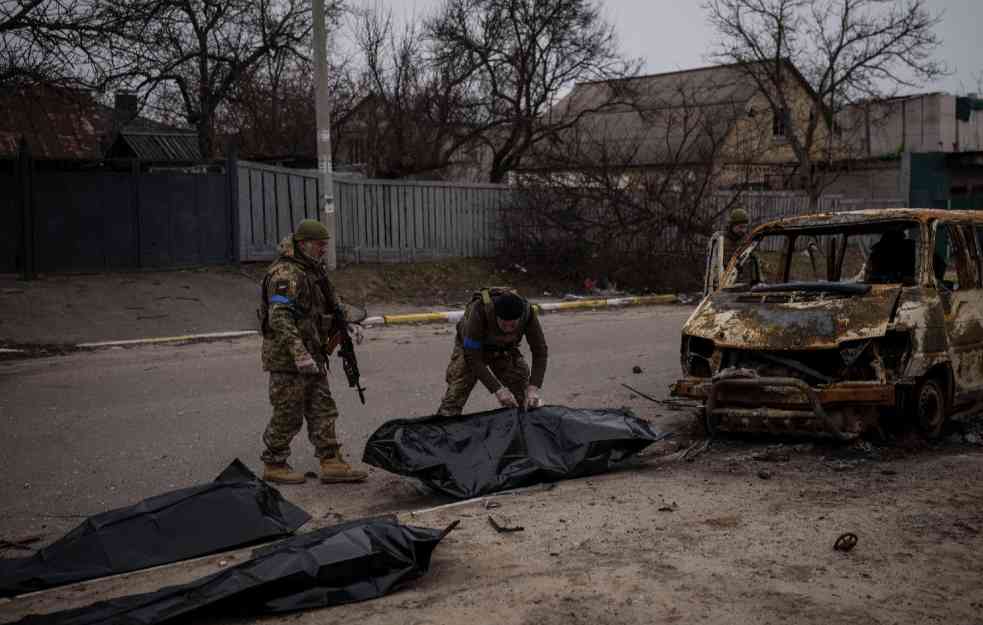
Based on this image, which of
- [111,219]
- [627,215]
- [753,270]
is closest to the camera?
[753,270]

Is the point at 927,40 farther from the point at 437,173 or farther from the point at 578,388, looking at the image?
the point at 578,388

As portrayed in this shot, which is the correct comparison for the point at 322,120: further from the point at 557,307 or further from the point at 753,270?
the point at 753,270

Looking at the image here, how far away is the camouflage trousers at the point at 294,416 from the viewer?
21.0 ft

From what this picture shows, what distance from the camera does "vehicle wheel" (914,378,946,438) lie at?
6.84m

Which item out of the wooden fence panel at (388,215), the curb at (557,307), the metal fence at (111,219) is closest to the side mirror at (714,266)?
the curb at (557,307)

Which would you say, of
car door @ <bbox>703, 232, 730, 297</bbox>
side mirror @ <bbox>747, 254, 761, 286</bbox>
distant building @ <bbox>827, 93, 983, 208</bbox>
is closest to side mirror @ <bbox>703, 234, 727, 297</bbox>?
car door @ <bbox>703, 232, 730, 297</bbox>

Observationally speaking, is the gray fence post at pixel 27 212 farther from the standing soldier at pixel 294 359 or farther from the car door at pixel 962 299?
the car door at pixel 962 299

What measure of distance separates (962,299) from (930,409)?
0.97m

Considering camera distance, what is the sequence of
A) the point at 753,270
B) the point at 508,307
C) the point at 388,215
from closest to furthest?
the point at 508,307 → the point at 753,270 → the point at 388,215

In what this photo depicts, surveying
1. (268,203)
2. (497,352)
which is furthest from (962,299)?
(268,203)

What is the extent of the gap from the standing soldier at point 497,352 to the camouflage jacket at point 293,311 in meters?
0.96

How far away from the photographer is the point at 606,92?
2727 cm

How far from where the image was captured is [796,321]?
6.71m

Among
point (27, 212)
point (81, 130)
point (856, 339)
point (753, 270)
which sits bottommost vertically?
point (856, 339)
